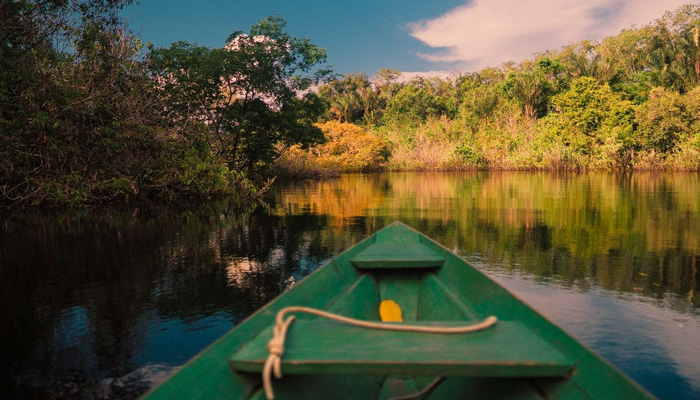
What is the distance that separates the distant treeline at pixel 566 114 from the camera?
30.5 meters

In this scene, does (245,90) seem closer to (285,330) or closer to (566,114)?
(285,330)

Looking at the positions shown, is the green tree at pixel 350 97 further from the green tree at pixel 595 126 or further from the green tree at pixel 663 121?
the green tree at pixel 663 121

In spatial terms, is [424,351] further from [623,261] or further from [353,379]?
[623,261]

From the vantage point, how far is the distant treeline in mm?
30516

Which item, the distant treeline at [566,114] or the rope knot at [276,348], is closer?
the rope knot at [276,348]

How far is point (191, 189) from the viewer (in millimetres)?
13453

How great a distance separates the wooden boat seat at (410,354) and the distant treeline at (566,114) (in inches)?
1058

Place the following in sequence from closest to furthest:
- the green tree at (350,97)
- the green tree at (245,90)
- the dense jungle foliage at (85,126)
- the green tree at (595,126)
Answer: the dense jungle foliage at (85,126) < the green tree at (245,90) < the green tree at (595,126) < the green tree at (350,97)

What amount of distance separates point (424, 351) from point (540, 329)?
2.31ft

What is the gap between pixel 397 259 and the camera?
138 inches

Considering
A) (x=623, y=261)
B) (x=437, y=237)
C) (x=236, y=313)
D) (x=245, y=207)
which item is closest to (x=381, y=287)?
(x=236, y=313)

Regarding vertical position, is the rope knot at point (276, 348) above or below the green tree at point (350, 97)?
below

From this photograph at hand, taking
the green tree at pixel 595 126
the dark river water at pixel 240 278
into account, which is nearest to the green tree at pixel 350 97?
the green tree at pixel 595 126

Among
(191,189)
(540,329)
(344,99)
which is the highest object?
(344,99)
